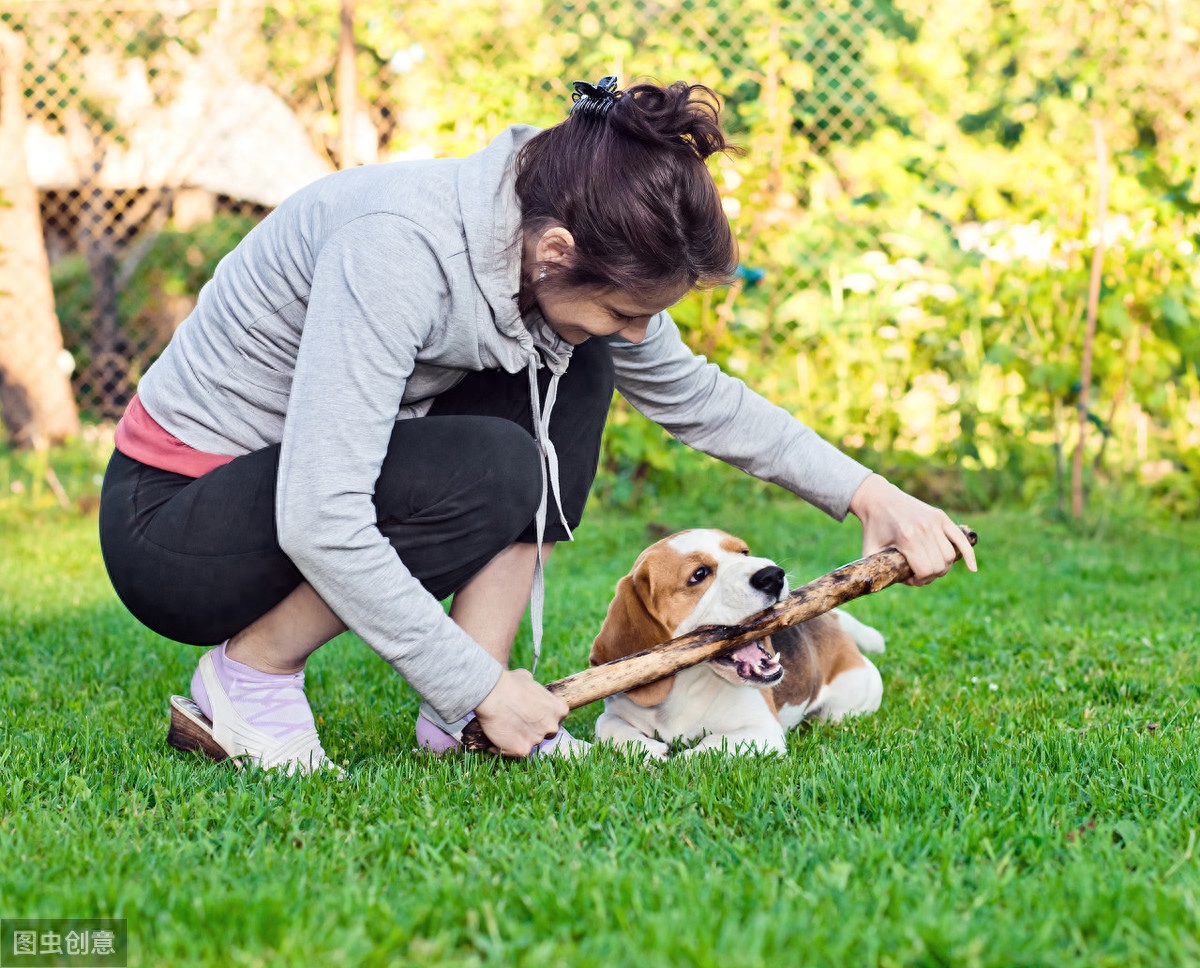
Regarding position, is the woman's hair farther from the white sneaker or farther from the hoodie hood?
the white sneaker

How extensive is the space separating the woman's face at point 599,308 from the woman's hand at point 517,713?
744 mm

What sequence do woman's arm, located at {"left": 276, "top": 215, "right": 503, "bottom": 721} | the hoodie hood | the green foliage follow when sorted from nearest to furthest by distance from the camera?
woman's arm, located at {"left": 276, "top": 215, "right": 503, "bottom": 721} → the hoodie hood → the green foliage

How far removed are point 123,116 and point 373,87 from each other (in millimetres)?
3401

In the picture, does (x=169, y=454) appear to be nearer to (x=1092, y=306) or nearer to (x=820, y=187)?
(x=1092, y=306)

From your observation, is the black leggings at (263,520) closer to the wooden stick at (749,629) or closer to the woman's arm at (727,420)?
the wooden stick at (749,629)

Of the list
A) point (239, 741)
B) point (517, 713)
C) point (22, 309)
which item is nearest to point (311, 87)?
point (22, 309)

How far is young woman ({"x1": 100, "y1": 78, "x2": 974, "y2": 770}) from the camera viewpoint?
234cm

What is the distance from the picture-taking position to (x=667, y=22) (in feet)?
26.6

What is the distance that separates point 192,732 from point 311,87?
7.23 metres

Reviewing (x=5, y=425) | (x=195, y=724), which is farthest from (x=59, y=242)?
(x=195, y=724)

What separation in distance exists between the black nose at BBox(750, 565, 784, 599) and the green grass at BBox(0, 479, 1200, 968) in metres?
0.40

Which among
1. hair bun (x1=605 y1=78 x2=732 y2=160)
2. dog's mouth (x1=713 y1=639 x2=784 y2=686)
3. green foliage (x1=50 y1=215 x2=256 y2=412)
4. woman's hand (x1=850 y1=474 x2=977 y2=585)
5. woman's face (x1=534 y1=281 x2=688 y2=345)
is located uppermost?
hair bun (x1=605 y1=78 x2=732 y2=160)

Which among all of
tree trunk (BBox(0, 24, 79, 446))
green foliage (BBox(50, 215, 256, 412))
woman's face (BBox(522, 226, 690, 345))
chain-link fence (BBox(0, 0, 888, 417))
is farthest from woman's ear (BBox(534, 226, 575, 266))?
green foliage (BBox(50, 215, 256, 412))

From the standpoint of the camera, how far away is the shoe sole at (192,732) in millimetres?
2771
